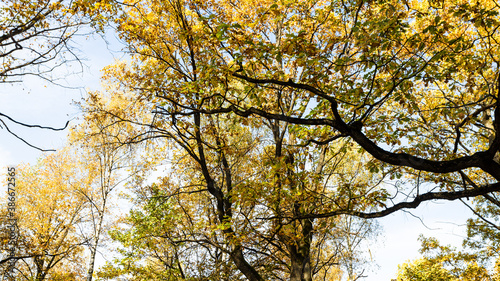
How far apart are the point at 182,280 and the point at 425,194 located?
8048mm

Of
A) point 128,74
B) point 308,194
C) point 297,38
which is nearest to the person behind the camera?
point 297,38

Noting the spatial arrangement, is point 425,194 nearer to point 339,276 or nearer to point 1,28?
point 1,28

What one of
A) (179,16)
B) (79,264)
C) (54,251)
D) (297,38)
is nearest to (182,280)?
(179,16)

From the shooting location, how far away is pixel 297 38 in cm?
472

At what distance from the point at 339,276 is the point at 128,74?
2300 cm

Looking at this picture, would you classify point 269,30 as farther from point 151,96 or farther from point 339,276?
point 339,276

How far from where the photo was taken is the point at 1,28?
5.27 metres

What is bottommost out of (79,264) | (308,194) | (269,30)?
(308,194)

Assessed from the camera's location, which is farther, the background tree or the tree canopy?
the background tree

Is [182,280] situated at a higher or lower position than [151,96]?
lower

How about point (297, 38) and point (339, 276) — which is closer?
point (297, 38)

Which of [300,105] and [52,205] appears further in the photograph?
[52,205]

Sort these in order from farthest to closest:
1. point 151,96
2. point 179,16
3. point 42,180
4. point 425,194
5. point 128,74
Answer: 1. point 42,180
2. point 128,74
3. point 179,16
4. point 151,96
5. point 425,194

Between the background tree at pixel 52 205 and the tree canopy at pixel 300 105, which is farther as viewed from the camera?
the background tree at pixel 52 205
